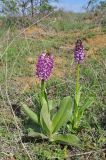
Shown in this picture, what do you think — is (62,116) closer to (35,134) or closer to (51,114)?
(51,114)

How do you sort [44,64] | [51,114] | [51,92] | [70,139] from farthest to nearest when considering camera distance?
[51,92], [51,114], [70,139], [44,64]

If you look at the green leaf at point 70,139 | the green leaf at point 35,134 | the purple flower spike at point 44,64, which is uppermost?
the purple flower spike at point 44,64

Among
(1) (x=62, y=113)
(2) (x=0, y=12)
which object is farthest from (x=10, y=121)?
(2) (x=0, y=12)

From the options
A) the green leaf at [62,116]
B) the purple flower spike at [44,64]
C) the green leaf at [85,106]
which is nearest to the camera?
the purple flower spike at [44,64]

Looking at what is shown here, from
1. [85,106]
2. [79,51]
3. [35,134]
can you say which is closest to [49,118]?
[35,134]

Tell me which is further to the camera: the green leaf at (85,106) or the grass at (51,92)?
the green leaf at (85,106)

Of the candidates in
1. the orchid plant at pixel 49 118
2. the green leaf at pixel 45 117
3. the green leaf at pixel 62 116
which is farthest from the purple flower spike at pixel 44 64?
the green leaf at pixel 62 116

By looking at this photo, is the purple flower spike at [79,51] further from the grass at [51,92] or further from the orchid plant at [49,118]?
the grass at [51,92]
